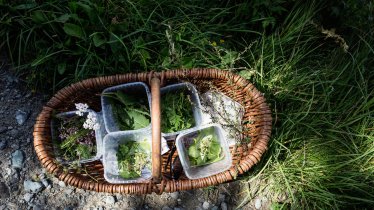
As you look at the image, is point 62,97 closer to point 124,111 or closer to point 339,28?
point 124,111

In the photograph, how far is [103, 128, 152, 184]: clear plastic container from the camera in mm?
1788

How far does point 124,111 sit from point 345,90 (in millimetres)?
1235

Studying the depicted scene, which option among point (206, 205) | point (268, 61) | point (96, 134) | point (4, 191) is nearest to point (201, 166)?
point (206, 205)

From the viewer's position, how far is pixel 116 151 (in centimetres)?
190

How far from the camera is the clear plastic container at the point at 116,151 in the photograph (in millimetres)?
1788

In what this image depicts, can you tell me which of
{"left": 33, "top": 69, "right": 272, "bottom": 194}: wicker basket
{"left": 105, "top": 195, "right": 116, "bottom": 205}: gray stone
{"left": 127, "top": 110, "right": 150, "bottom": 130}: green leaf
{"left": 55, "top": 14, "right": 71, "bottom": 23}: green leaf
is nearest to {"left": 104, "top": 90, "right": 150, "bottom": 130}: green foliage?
{"left": 127, "top": 110, "right": 150, "bottom": 130}: green leaf

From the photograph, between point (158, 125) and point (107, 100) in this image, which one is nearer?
point (158, 125)

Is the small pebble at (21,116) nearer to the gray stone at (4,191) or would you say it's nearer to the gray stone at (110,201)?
the gray stone at (4,191)

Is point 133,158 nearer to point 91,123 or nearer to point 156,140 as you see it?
point 91,123

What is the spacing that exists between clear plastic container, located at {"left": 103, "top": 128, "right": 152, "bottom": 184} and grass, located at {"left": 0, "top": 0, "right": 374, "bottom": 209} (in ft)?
1.28

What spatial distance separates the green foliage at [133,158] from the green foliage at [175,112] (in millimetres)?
143

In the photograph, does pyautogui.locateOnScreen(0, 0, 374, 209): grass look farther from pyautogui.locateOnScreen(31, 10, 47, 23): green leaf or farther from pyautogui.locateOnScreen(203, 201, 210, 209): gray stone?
pyautogui.locateOnScreen(203, 201, 210, 209): gray stone

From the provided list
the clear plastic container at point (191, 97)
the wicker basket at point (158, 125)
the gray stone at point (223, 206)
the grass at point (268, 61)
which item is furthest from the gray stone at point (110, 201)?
the grass at point (268, 61)

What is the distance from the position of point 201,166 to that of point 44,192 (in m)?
0.80
